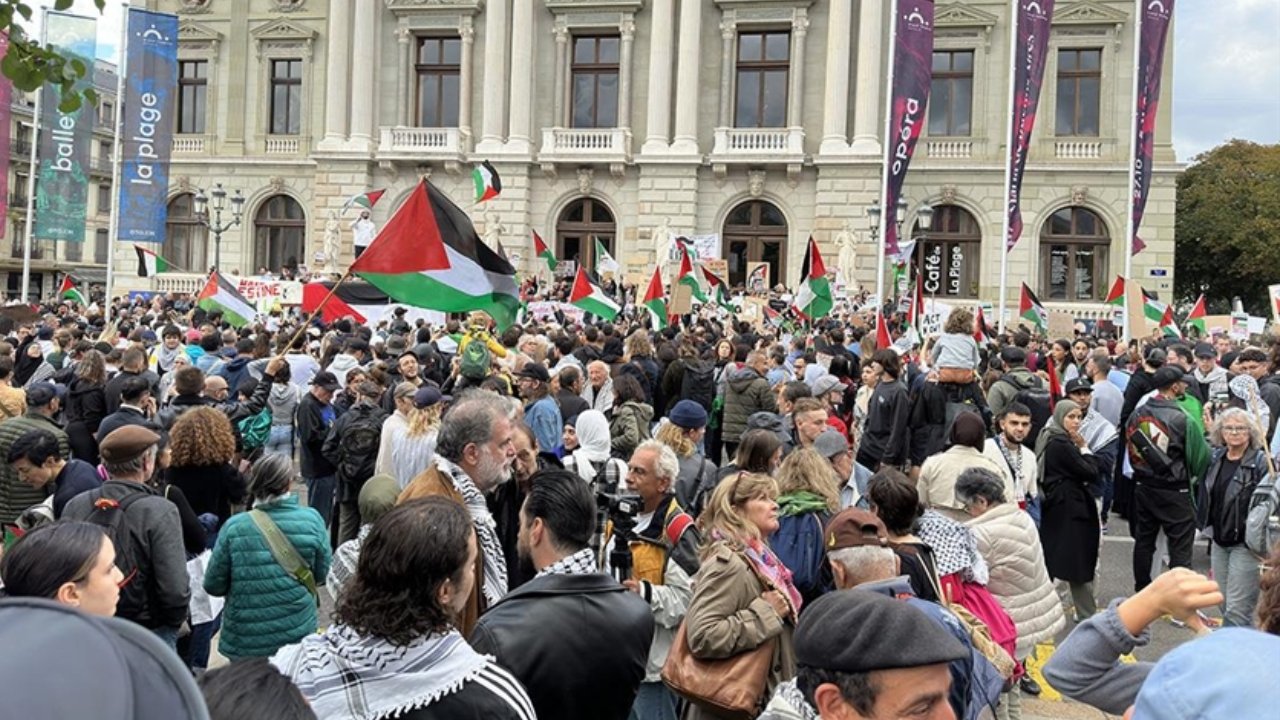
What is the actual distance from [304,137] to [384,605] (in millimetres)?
39344

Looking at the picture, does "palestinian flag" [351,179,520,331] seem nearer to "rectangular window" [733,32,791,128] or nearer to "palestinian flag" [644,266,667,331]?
"palestinian flag" [644,266,667,331]

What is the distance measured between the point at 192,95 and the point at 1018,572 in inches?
1635

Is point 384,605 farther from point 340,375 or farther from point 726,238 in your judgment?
point 726,238

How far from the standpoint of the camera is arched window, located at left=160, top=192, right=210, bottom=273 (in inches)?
1630

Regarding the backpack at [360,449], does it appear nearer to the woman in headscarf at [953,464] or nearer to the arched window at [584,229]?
the woman in headscarf at [953,464]

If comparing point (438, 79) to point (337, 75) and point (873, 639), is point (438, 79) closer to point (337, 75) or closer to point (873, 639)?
point (337, 75)

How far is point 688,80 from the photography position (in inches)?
1383

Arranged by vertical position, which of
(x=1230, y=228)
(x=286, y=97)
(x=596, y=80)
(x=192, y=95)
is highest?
(x=596, y=80)

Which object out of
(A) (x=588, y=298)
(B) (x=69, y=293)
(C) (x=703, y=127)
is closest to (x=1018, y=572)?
(A) (x=588, y=298)

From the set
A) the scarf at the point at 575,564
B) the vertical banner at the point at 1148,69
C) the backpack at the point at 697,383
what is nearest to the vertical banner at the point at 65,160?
the backpack at the point at 697,383

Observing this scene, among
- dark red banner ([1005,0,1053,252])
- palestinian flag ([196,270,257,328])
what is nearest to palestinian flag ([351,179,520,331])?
palestinian flag ([196,270,257,328])

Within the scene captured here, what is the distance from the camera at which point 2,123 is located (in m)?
20.9

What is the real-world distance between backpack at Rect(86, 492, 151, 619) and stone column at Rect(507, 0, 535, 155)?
1270 inches

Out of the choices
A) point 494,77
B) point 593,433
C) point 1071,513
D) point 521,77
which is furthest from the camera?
point 494,77
